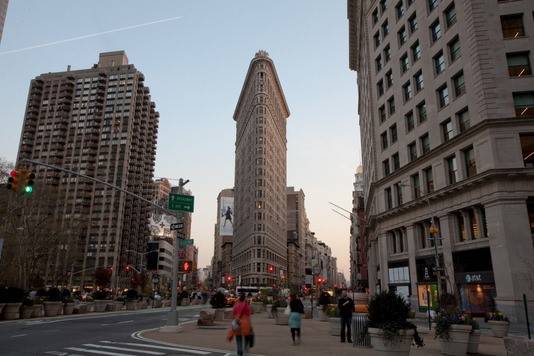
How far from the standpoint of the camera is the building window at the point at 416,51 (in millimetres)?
42444

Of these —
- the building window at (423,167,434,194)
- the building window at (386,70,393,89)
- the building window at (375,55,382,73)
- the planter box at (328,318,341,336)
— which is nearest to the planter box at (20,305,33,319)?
the planter box at (328,318,341,336)

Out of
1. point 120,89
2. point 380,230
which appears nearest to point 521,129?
point 380,230

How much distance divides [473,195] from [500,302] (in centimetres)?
789

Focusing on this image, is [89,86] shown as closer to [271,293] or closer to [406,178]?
[271,293]

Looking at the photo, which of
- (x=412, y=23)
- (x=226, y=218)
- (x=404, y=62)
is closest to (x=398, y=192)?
(x=404, y=62)

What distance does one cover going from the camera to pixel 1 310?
90.7 ft

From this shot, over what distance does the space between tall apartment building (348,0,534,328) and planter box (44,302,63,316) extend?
2933 centimetres

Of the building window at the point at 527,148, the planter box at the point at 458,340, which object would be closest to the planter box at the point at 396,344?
the planter box at the point at 458,340

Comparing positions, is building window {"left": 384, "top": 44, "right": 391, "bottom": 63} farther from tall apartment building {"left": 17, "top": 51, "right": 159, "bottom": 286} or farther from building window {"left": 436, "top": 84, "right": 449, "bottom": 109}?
tall apartment building {"left": 17, "top": 51, "right": 159, "bottom": 286}

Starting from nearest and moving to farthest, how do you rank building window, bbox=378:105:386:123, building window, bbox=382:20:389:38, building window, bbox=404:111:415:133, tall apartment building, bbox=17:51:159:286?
building window, bbox=404:111:415:133 → building window, bbox=378:105:386:123 → building window, bbox=382:20:389:38 → tall apartment building, bbox=17:51:159:286

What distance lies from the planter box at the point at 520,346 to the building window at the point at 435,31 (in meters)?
34.2

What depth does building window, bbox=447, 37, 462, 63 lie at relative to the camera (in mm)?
36281

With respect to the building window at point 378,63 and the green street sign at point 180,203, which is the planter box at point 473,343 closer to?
the green street sign at point 180,203

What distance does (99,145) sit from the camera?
16088 cm
